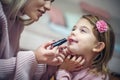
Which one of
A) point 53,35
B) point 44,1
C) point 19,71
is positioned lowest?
point 53,35

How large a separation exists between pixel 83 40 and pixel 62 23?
15.5 inches

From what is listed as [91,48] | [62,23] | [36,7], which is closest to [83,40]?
[91,48]

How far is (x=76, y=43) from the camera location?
2.15 ft

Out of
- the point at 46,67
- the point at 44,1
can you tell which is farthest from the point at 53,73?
the point at 44,1

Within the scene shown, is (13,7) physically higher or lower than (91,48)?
higher

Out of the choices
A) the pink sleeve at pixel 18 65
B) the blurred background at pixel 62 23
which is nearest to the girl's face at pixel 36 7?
the pink sleeve at pixel 18 65

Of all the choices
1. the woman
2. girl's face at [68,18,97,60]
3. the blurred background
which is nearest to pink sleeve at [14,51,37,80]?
the woman

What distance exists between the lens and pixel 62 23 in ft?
3.43

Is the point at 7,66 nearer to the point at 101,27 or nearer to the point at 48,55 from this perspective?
the point at 48,55

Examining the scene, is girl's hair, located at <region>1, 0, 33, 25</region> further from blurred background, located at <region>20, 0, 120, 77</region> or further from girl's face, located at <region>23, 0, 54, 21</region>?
blurred background, located at <region>20, 0, 120, 77</region>

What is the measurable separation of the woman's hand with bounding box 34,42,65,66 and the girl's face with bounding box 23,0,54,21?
84mm

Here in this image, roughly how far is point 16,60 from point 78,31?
0.54ft

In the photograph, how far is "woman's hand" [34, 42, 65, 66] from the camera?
0.57 metres

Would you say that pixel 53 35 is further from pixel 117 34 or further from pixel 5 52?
pixel 5 52
